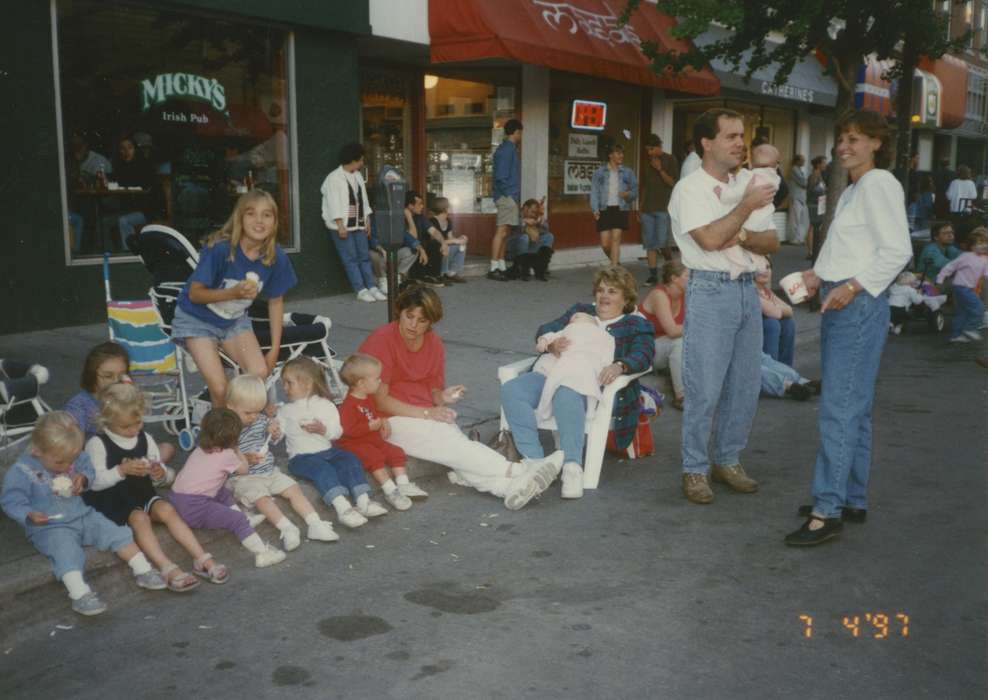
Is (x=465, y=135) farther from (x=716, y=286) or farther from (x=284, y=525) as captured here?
(x=284, y=525)

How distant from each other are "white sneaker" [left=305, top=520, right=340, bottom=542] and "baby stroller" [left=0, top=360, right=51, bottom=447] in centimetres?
145

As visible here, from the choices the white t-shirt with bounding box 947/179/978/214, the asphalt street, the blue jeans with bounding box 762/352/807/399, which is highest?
the white t-shirt with bounding box 947/179/978/214

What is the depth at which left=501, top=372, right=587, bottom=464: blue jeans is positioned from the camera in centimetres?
562

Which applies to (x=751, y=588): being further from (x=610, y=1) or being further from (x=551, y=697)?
(x=610, y=1)

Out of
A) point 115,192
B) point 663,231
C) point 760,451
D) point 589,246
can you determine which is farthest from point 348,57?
point 760,451

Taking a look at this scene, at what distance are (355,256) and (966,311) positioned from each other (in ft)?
22.9

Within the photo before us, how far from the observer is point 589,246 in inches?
670

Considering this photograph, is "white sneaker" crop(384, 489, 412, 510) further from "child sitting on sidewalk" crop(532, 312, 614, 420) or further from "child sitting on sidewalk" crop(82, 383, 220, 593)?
"child sitting on sidewalk" crop(82, 383, 220, 593)

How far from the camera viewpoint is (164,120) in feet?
33.1

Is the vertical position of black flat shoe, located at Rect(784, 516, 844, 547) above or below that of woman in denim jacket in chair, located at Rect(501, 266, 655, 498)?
below

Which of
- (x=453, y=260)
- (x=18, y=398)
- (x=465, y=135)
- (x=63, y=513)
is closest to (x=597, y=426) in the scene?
(x=63, y=513)

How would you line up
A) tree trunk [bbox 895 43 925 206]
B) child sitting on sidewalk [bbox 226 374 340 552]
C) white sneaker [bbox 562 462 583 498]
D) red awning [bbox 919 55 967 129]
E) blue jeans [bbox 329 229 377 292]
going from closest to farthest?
child sitting on sidewalk [bbox 226 374 340 552] < white sneaker [bbox 562 462 583 498] < blue jeans [bbox 329 229 377 292] < tree trunk [bbox 895 43 925 206] < red awning [bbox 919 55 967 129]

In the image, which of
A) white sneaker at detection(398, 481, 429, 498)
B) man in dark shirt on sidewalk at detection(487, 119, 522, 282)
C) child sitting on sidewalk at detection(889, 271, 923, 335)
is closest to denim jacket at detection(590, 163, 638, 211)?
man in dark shirt on sidewalk at detection(487, 119, 522, 282)

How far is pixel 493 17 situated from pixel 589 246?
545 centimetres
